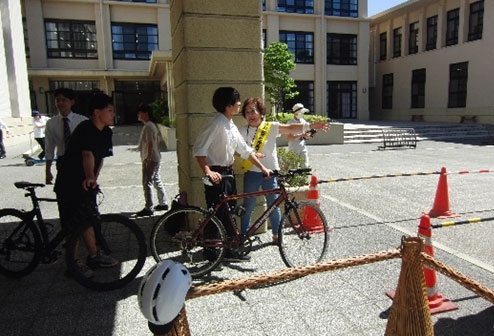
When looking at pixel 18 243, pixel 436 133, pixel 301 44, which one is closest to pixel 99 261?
pixel 18 243

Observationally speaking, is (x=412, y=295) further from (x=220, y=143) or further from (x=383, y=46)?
(x=383, y=46)

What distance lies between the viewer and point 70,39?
25.6m

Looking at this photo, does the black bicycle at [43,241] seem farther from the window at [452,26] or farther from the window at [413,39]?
the window at [413,39]

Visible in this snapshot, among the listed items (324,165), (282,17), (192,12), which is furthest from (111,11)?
(192,12)

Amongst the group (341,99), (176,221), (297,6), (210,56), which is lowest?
(176,221)

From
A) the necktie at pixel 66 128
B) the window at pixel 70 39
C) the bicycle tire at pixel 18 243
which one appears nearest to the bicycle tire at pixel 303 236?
the bicycle tire at pixel 18 243

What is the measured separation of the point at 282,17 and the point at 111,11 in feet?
40.6

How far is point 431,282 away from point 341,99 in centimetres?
2916

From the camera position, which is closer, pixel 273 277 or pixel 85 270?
pixel 273 277

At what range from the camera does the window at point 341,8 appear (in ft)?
97.0

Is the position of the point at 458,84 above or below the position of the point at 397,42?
below

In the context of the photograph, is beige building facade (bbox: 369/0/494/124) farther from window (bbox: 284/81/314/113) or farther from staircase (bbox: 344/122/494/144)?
window (bbox: 284/81/314/113)

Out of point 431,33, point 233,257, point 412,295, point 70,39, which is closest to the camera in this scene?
point 412,295

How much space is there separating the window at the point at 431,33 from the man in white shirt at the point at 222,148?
29243 mm
